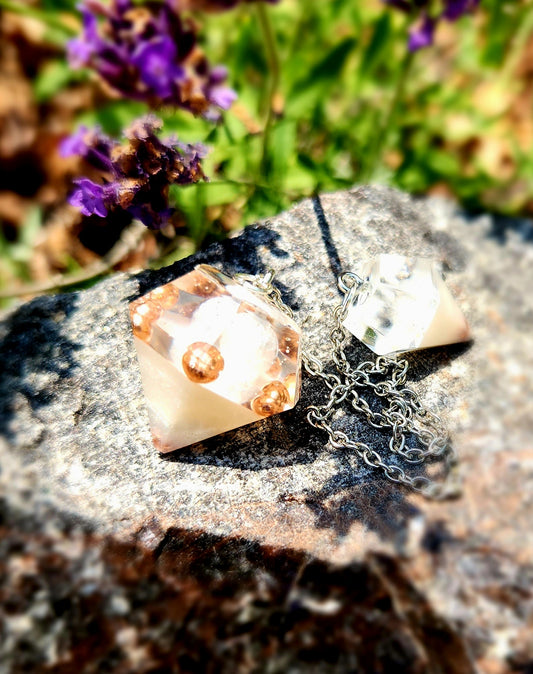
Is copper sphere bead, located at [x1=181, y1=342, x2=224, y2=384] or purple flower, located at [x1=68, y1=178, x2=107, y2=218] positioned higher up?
purple flower, located at [x1=68, y1=178, x2=107, y2=218]

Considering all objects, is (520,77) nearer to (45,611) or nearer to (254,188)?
(254,188)

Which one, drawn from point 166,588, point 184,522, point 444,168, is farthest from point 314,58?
point 166,588

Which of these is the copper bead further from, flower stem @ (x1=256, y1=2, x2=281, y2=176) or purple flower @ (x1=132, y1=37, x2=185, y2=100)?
flower stem @ (x1=256, y1=2, x2=281, y2=176)

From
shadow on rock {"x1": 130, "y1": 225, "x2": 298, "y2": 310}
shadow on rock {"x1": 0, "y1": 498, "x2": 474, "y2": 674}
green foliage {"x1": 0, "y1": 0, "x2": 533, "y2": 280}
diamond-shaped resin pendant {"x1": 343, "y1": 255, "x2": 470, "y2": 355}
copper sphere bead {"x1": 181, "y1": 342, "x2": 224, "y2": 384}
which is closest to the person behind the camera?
shadow on rock {"x1": 0, "y1": 498, "x2": 474, "y2": 674}

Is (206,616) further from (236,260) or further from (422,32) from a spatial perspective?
(422,32)

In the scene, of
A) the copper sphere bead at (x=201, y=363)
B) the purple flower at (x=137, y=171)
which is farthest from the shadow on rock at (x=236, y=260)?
the copper sphere bead at (x=201, y=363)

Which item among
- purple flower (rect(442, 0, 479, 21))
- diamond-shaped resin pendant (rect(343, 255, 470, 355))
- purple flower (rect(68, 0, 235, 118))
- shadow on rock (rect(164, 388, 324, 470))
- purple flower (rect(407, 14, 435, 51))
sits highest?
Answer: purple flower (rect(442, 0, 479, 21))

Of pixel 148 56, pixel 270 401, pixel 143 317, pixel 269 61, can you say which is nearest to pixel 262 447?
pixel 270 401

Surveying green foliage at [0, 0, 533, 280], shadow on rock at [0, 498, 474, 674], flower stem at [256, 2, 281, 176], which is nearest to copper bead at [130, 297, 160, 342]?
shadow on rock at [0, 498, 474, 674]
